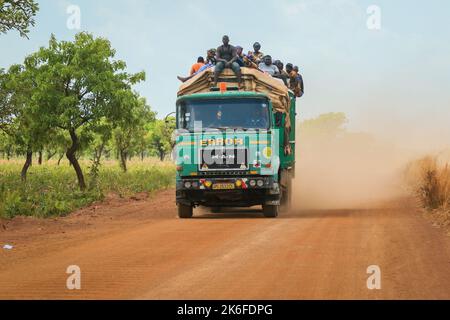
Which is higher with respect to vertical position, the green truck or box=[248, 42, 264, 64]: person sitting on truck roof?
box=[248, 42, 264, 64]: person sitting on truck roof

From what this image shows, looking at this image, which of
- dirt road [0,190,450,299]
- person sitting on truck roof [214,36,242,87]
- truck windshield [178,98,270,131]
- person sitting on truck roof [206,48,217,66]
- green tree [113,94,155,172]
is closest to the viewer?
dirt road [0,190,450,299]

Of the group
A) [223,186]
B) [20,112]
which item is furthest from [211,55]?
[20,112]

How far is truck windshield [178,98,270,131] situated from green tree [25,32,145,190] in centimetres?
1158

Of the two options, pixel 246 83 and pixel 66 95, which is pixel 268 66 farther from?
pixel 66 95

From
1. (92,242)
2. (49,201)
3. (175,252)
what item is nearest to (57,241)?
(92,242)

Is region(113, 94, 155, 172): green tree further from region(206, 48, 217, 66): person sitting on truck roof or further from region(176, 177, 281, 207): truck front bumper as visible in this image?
region(176, 177, 281, 207): truck front bumper

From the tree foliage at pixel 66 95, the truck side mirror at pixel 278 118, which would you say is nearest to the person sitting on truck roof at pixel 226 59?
the truck side mirror at pixel 278 118

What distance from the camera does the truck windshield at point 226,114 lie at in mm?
16844

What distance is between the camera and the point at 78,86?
2869 cm

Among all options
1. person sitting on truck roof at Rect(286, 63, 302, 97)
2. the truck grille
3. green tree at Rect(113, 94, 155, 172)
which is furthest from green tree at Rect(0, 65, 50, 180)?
the truck grille

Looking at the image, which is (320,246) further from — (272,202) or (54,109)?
(54,109)

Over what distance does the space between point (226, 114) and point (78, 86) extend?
1326 centimetres

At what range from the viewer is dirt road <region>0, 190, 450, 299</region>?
7.86m

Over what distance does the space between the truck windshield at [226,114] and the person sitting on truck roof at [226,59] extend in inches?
33.4
